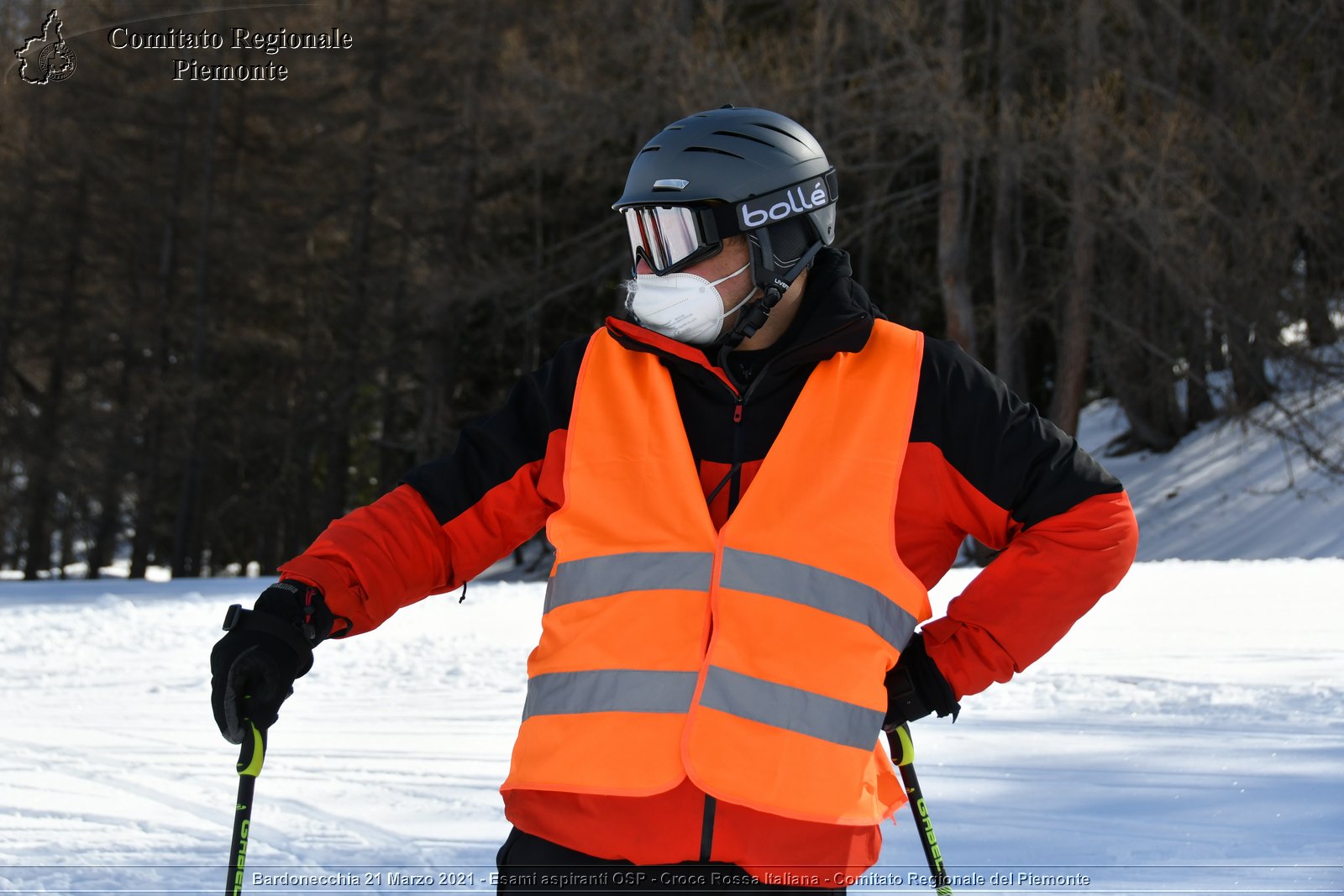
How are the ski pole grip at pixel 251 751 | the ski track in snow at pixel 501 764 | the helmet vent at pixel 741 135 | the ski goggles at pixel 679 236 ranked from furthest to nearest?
the ski track in snow at pixel 501 764
the helmet vent at pixel 741 135
the ski goggles at pixel 679 236
the ski pole grip at pixel 251 751

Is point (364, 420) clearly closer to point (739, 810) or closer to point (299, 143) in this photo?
point (299, 143)

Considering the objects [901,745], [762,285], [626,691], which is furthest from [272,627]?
[901,745]

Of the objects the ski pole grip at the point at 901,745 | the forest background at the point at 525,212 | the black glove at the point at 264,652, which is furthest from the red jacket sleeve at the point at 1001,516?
the forest background at the point at 525,212

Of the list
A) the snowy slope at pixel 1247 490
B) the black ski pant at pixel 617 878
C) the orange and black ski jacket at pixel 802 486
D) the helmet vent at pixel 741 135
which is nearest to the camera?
the black ski pant at pixel 617 878

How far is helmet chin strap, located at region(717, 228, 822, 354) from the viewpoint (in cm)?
230

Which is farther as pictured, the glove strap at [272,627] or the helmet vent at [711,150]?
the helmet vent at [711,150]

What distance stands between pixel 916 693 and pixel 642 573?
20.0 inches

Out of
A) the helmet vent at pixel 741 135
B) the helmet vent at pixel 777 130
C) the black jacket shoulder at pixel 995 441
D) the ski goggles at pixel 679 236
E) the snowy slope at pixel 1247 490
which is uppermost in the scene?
the helmet vent at pixel 777 130

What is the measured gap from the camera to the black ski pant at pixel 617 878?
1.99 m

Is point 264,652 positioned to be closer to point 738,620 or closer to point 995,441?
point 738,620

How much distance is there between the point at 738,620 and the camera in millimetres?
2043

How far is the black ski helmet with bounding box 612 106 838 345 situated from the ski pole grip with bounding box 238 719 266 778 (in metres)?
1.03

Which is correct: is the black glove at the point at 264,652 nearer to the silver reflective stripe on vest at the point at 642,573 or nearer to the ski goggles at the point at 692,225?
the silver reflective stripe on vest at the point at 642,573

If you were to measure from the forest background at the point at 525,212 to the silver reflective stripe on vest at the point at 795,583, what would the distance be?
12943 mm
